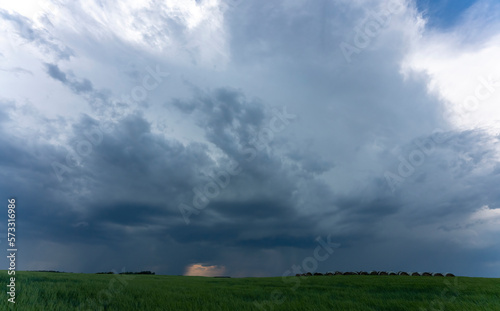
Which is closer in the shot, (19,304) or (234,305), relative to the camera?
(19,304)

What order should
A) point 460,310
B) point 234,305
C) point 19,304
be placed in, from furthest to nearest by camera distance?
point 234,305 < point 460,310 < point 19,304

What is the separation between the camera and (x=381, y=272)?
34.5 meters

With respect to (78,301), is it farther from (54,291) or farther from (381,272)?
(381,272)

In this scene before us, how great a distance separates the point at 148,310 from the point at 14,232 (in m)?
5.81

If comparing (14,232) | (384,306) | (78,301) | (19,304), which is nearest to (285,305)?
(384,306)

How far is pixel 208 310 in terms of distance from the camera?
393 inches

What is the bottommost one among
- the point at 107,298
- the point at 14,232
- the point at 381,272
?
the point at 381,272

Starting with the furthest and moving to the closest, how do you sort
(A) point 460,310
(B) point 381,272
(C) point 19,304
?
(B) point 381,272, (A) point 460,310, (C) point 19,304

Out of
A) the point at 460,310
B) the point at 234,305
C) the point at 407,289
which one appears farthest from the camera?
the point at 407,289

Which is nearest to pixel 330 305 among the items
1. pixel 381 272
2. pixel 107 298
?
pixel 107 298

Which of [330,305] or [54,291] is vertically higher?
[54,291]

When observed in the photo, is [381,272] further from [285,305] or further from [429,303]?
[285,305]

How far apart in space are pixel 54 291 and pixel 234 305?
7279 millimetres

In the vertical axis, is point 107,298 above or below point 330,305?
above
